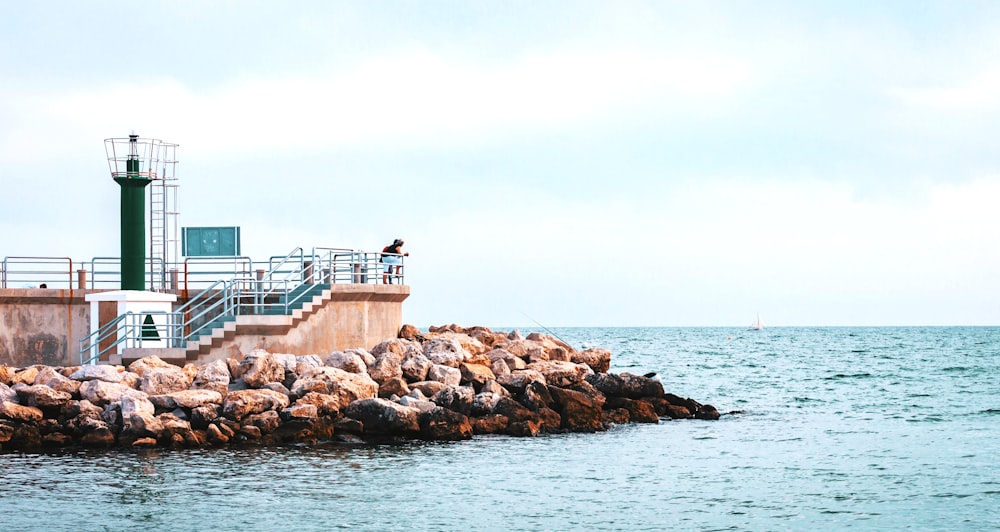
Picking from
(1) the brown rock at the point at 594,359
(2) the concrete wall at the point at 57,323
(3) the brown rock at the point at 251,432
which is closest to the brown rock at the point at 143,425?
(3) the brown rock at the point at 251,432

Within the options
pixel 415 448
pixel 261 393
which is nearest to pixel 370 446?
pixel 415 448

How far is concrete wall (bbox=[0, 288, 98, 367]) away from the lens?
2786 centimetres

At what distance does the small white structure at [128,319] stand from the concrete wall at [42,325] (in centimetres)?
67

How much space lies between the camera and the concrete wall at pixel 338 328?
26.6 metres

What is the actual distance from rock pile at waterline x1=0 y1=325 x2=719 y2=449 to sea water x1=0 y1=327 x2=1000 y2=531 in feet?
2.08

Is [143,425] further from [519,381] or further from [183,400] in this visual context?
[519,381]

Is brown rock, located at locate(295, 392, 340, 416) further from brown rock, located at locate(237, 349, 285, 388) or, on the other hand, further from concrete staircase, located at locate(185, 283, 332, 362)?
concrete staircase, located at locate(185, 283, 332, 362)

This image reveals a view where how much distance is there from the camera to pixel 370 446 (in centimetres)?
2312

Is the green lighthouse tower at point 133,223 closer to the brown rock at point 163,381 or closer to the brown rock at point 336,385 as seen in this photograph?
the brown rock at point 163,381

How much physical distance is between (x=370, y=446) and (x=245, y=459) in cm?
278

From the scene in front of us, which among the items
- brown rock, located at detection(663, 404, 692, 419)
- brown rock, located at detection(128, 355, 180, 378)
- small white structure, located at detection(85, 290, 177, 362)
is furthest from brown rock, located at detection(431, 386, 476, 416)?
small white structure, located at detection(85, 290, 177, 362)

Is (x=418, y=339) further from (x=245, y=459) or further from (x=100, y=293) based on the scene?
(x=245, y=459)

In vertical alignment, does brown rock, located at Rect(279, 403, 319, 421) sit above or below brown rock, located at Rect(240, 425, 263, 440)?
above

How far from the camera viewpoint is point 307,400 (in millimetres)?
23859
